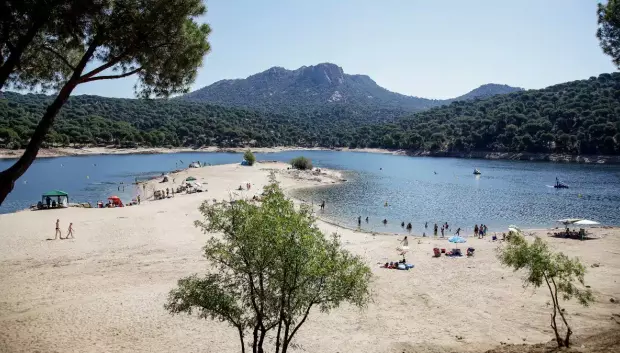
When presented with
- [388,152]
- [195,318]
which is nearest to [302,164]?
[195,318]

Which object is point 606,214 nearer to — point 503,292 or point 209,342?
point 503,292

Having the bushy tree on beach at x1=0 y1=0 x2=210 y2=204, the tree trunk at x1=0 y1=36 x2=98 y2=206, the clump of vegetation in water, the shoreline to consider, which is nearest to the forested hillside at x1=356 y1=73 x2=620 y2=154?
the shoreline

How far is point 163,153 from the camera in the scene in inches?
6442

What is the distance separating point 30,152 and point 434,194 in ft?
224

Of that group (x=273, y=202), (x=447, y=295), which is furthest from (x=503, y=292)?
(x=273, y=202)

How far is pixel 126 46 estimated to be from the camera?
43.8ft

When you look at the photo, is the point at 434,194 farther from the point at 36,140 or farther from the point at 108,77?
the point at 36,140

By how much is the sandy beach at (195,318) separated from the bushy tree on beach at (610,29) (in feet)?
37.4

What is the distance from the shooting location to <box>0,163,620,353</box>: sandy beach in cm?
1631

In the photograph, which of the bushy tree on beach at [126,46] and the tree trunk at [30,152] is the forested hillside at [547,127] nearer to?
the bushy tree on beach at [126,46]

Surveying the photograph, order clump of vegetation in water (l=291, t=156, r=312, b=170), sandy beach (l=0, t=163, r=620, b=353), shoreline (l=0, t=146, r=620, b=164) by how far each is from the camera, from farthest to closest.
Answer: shoreline (l=0, t=146, r=620, b=164), clump of vegetation in water (l=291, t=156, r=312, b=170), sandy beach (l=0, t=163, r=620, b=353)

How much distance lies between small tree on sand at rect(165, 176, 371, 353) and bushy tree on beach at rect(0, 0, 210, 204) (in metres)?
5.89

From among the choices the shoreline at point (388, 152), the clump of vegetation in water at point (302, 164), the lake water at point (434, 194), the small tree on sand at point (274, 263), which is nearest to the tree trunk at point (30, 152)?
the small tree on sand at point (274, 263)

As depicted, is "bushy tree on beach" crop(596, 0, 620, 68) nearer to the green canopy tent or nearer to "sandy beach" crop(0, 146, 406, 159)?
the green canopy tent
